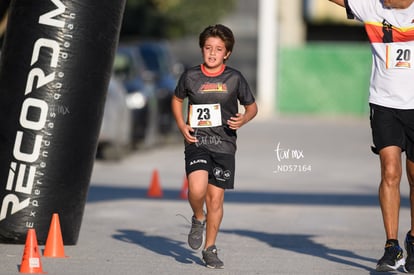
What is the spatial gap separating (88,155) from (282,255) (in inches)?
69.4

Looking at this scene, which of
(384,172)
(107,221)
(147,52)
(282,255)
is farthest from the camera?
(147,52)

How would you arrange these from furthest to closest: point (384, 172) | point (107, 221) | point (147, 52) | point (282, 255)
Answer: point (147, 52)
point (107, 221)
point (282, 255)
point (384, 172)

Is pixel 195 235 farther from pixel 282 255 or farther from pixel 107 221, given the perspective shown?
pixel 107 221

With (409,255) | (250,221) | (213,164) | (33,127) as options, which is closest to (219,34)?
(213,164)

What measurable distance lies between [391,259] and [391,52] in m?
1.47

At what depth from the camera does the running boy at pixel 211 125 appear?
29.3 ft

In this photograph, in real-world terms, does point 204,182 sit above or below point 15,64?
below

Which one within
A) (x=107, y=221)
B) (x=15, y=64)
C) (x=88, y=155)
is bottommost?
(x=107, y=221)

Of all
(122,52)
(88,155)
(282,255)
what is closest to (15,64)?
(88,155)

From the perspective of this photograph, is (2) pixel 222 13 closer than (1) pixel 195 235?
No

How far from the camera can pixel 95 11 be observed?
986 cm

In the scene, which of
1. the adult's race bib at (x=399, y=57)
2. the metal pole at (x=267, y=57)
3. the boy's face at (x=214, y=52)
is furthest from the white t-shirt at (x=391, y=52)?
the metal pole at (x=267, y=57)

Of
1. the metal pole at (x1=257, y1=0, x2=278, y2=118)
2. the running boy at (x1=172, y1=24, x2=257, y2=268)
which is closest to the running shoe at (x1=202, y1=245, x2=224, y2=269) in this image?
the running boy at (x1=172, y1=24, x2=257, y2=268)

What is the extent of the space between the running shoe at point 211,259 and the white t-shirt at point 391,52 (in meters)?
1.59
